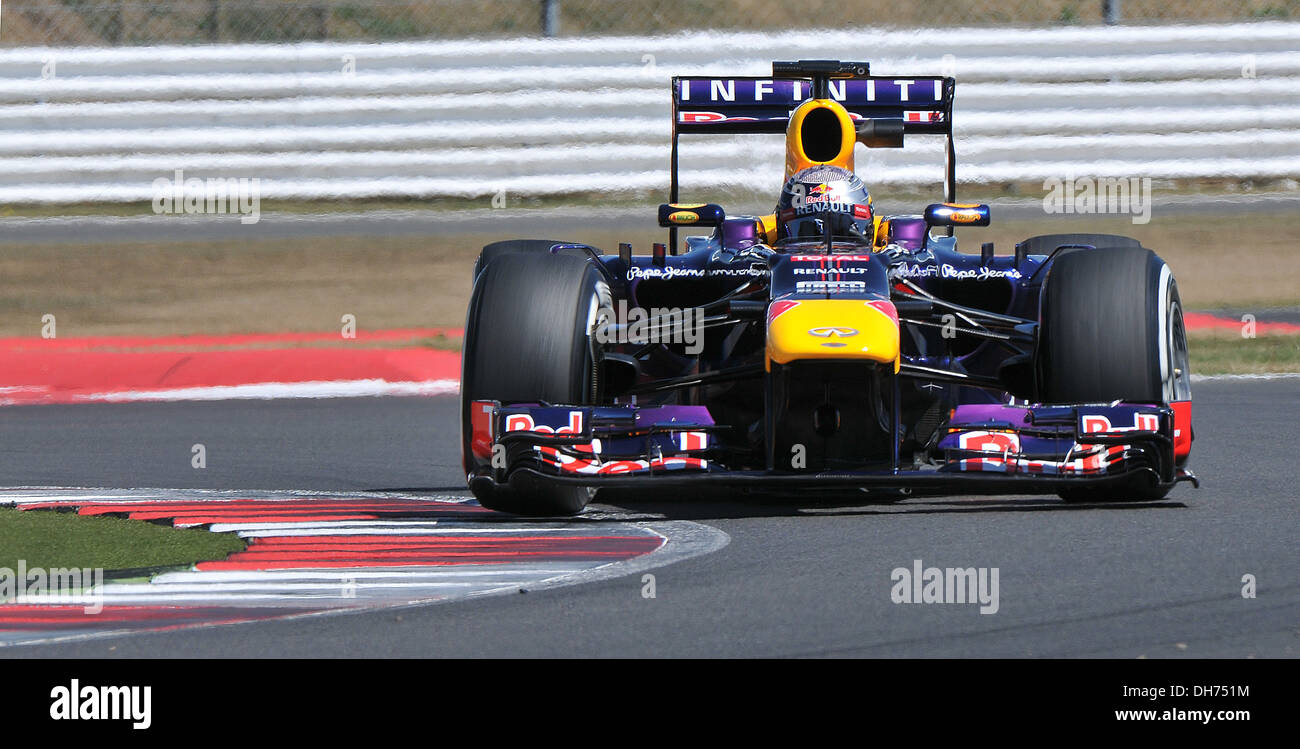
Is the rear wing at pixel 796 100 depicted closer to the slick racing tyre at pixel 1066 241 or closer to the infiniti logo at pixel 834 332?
the slick racing tyre at pixel 1066 241

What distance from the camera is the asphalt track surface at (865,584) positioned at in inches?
230

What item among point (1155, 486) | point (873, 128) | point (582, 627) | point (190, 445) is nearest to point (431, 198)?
point (190, 445)

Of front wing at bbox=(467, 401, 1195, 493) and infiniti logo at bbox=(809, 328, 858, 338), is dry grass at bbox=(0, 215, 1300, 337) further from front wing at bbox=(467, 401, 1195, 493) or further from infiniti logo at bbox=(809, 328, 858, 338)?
infiniti logo at bbox=(809, 328, 858, 338)

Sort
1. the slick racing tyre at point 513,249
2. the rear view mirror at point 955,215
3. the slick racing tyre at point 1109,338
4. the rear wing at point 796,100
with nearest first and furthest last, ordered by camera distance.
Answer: the slick racing tyre at point 1109,338, the rear view mirror at point 955,215, the slick racing tyre at point 513,249, the rear wing at point 796,100

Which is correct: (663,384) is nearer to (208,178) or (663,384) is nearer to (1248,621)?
(1248,621)

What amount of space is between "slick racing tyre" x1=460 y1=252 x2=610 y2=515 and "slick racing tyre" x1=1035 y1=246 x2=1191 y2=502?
183 cm

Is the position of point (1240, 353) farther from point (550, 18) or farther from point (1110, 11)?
point (550, 18)

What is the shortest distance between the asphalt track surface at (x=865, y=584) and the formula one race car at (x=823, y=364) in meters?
0.26

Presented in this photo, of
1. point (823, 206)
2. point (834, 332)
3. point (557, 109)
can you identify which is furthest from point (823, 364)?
point (557, 109)

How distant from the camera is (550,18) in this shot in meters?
18.6

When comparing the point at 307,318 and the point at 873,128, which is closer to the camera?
the point at 873,128

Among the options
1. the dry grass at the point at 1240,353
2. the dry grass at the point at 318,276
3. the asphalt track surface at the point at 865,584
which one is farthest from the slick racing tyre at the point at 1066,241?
the dry grass at the point at 318,276
